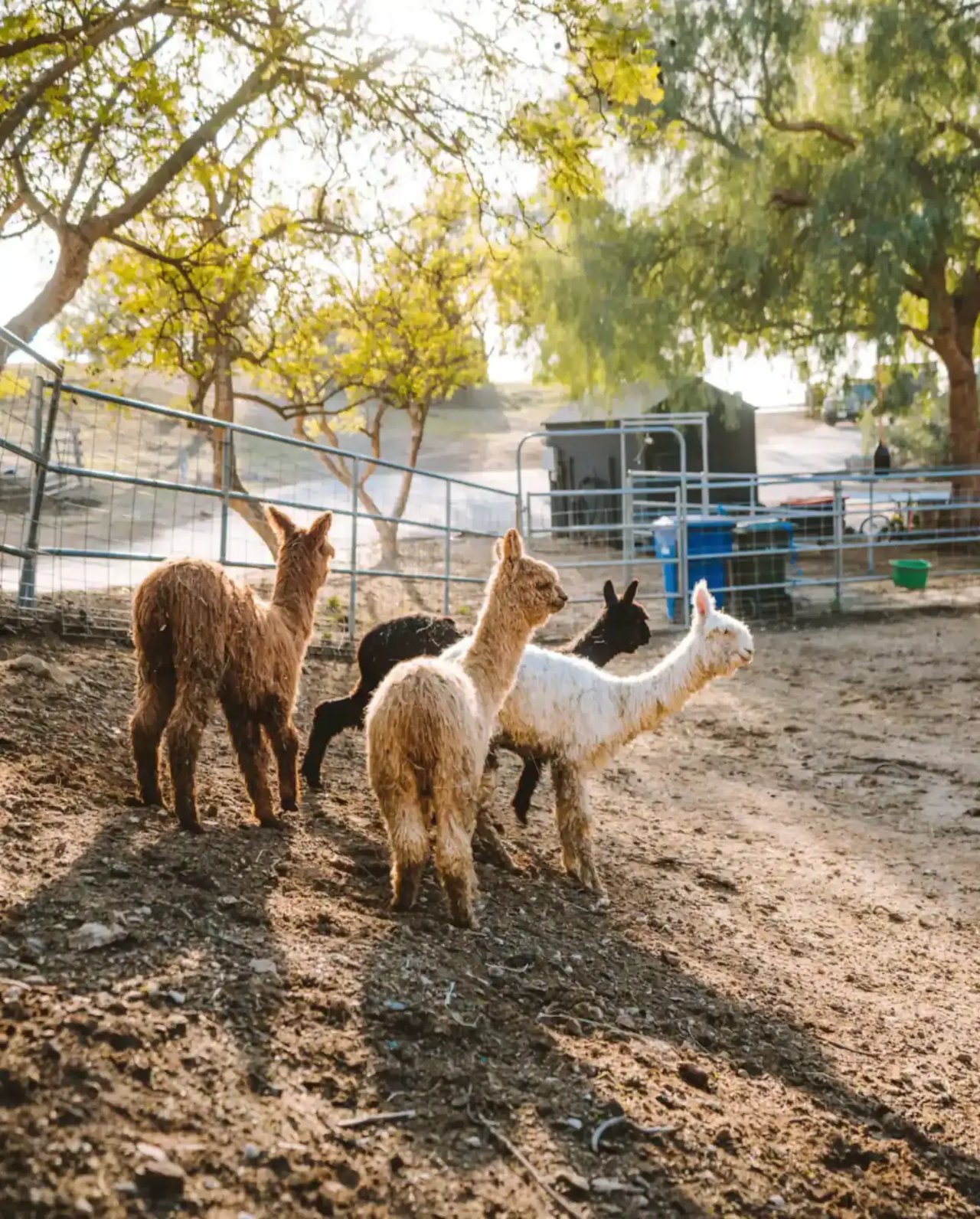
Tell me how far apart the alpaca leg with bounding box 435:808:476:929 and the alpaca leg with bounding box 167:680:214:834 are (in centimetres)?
102

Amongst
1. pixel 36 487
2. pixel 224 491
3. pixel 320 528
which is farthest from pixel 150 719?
pixel 224 491

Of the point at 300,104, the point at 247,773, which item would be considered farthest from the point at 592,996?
the point at 300,104

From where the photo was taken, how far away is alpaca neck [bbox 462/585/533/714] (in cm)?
479

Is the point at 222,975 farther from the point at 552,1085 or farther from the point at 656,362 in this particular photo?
the point at 656,362

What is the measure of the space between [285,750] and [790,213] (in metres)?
17.6

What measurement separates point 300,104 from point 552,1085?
7.30 metres

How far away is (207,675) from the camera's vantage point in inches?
187

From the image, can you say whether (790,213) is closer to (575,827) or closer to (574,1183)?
(575,827)

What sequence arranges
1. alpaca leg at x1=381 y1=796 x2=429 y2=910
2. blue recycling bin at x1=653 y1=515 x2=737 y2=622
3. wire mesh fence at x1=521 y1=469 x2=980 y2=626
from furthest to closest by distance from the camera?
blue recycling bin at x1=653 y1=515 x2=737 y2=622, wire mesh fence at x1=521 y1=469 x2=980 y2=626, alpaca leg at x1=381 y1=796 x2=429 y2=910

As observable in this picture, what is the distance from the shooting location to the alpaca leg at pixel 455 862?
4.30 meters

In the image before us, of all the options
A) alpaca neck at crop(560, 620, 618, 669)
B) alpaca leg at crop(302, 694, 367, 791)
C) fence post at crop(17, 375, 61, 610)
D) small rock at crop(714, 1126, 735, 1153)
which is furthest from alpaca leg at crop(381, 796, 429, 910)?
fence post at crop(17, 375, 61, 610)

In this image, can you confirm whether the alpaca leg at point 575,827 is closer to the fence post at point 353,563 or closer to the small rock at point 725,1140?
the small rock at point 725,1140

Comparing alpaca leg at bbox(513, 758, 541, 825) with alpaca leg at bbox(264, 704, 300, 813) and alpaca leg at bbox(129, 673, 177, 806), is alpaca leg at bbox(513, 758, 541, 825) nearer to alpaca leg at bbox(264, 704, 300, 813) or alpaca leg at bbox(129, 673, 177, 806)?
alpaca leg at bbox(264, 704, 300, 813)

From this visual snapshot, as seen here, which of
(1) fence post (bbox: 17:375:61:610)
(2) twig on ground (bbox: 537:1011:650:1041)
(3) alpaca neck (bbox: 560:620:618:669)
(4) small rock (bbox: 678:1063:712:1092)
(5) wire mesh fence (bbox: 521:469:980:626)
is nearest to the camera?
(4) small rock (bbox: 678:1063:712:1092)
